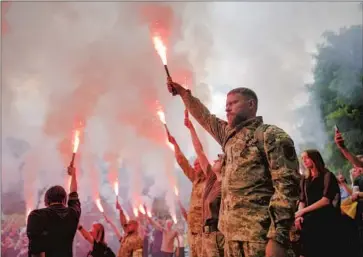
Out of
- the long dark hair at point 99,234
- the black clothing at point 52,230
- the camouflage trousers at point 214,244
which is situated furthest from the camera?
the long dark hair at point 99,234

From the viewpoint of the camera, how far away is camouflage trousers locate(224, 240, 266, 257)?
6.40 feet

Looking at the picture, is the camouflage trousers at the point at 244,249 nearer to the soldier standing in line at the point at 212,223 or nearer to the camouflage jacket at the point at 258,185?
the camouflage jacket at the point at 258,185

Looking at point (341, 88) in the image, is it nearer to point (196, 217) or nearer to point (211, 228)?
point (196, 217)

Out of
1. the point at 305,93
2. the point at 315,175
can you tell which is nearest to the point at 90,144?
the point at 305,93

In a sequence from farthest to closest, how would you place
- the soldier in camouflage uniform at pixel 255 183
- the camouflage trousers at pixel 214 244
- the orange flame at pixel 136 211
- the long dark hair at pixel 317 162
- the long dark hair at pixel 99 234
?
the orange flame at pixel 136 211 → the long dark hair at pixel 99 234 → the long dark hair at pixel 317 162 → the camouflage trousers at pixel 214 244 → the soldier in camouflage uniform at pixel 255 183

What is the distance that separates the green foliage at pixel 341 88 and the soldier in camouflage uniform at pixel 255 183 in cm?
571

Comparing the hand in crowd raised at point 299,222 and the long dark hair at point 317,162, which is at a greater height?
the long dark hair at point 317,162

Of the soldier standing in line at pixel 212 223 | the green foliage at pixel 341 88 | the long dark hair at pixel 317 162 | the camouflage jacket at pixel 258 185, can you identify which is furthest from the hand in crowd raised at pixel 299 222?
the green foliage at pixel 341 88

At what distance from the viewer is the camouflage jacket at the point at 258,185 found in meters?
1.86

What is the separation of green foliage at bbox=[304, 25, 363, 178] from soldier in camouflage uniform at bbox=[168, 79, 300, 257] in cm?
571

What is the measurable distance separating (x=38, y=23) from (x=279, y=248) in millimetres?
6539

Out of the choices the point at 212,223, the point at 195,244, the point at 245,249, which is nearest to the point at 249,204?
the point at 245,249

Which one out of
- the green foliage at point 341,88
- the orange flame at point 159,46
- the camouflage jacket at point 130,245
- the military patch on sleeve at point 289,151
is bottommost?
the military patch on sleeve at point 289,151

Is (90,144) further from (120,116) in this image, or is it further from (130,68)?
(130,68)
